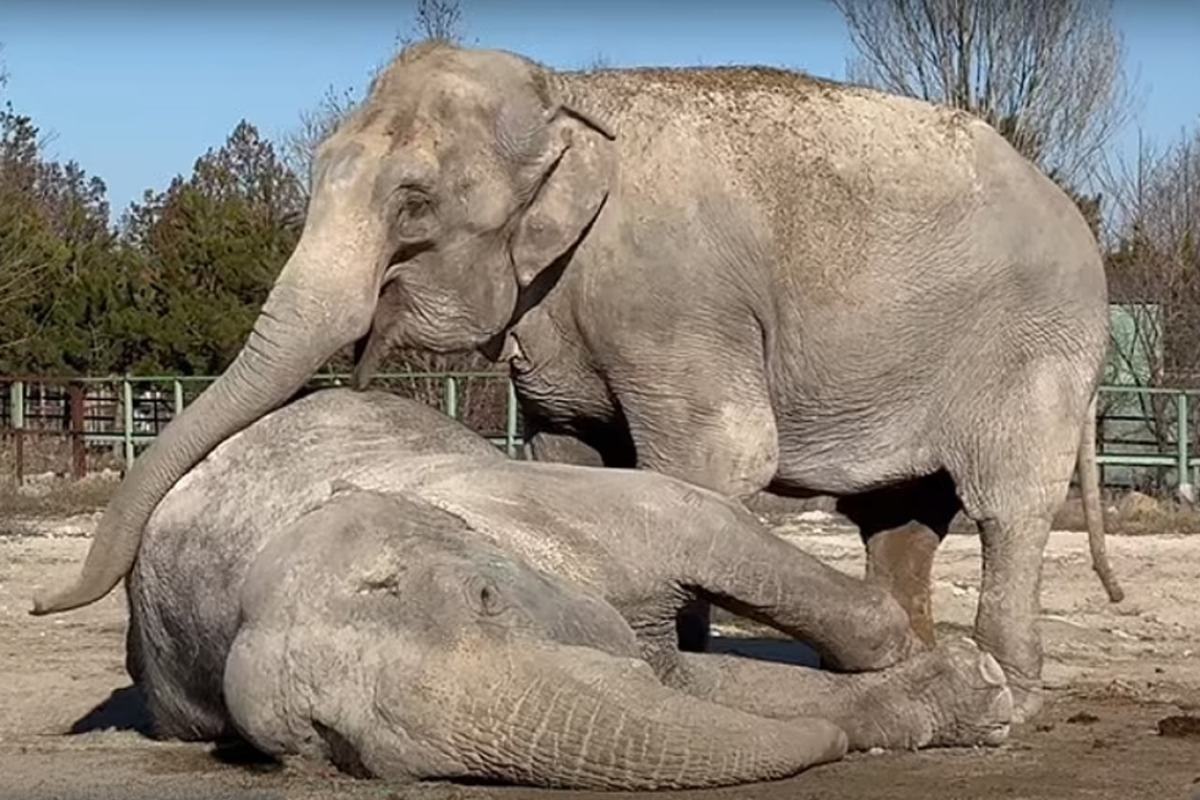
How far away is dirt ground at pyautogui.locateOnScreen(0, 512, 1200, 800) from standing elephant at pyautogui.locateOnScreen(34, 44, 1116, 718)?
53 centimetres

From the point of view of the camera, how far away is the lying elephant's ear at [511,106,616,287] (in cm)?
657

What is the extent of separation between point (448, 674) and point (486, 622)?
5.5 inches

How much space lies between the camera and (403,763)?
15.7 feet

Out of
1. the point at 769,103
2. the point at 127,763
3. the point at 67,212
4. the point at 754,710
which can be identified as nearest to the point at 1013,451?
the point at 769,103

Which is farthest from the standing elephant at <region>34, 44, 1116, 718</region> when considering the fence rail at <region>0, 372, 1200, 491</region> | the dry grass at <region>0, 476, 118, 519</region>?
the dry grass at <region>0, 476, 118, 519</region>

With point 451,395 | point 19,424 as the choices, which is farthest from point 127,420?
point 451,395

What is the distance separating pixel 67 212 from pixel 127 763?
52.5 metres

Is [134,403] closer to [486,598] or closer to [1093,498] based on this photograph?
[1093,498]

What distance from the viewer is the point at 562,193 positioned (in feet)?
21.7

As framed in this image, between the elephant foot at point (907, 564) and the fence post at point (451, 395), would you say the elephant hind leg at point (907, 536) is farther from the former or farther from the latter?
the fence post at point (451, 395)

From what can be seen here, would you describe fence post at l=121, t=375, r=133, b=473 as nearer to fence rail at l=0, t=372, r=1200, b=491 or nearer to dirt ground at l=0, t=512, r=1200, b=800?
fence rail at l=0, t=372, r=1200, b=491

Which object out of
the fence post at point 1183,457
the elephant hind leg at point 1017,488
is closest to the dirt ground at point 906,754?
the elephant hind leg at point 1017,488

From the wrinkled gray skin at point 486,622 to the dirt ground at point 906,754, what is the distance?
101 millimetres

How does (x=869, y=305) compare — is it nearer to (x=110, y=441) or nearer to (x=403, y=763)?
(x=403, y=763)
